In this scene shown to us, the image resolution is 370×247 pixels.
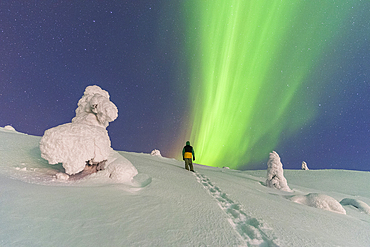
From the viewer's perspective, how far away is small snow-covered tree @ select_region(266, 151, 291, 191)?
27.7 ft

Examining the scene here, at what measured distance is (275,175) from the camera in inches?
343

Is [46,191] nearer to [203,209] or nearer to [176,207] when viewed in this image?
[176,207]

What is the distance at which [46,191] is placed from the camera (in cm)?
256

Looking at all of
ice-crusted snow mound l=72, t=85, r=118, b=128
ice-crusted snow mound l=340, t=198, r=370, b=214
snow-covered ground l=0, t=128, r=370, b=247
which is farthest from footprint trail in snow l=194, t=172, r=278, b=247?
ice-crusted snow mound l=340, t=198, r=370, b=214

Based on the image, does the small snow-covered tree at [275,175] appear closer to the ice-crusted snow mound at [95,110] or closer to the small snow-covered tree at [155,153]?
the ice-crusted snow mound at [95,110]

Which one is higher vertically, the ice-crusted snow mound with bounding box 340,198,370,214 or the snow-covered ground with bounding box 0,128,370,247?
the snow-covered ground with bounding box 0,128,370,247

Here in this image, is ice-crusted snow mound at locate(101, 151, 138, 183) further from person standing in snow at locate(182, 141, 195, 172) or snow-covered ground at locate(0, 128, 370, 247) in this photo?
person standing in snow at locate(182, 141, 195, 172)

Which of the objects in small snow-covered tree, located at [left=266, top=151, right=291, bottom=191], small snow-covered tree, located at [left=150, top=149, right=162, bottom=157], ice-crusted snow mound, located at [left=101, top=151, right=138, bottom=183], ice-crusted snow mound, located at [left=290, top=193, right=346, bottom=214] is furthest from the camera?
small snow-covered tree, located at [left=150, top=149, right=162, bottom=157]

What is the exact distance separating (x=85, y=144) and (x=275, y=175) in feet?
31.9

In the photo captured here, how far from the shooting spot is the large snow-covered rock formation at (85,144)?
3.26 meters

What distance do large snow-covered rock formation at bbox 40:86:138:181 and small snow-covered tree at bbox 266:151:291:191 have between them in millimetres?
8260

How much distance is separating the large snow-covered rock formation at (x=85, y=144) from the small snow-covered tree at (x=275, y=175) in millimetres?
8260

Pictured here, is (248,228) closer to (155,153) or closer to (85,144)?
(85,144)

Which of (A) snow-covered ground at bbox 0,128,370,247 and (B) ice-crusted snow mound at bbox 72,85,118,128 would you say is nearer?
(A) snow-covered ground at bbox 0,128,370,247
